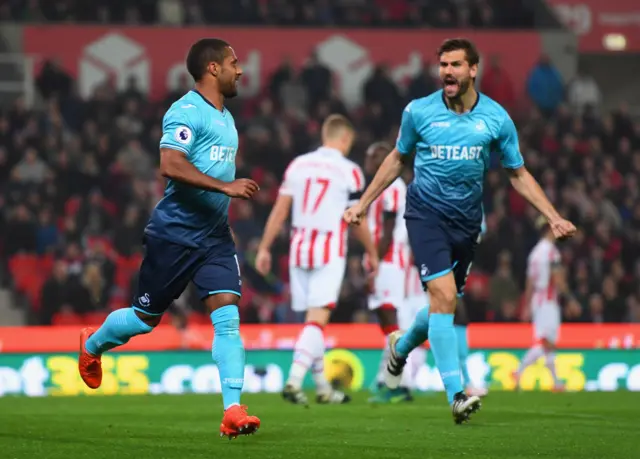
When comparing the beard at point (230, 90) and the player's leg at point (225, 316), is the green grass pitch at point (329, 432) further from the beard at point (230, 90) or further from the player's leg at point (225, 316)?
the beard at point (230, 90)

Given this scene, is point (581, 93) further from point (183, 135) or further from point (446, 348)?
point (183, 135)

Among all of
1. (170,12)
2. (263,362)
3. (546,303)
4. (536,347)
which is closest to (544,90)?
(170,12)

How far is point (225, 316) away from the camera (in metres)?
8.01

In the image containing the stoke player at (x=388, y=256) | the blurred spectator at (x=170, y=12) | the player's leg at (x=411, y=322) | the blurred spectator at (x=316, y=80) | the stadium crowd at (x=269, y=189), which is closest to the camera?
the stoke player at (x=388, y=256)

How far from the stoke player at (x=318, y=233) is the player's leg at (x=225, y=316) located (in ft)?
13.4

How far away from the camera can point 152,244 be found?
822cm

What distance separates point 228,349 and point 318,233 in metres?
4.52

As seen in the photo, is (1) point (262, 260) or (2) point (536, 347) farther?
(2) point (536, 347)

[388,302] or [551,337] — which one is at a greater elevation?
[551,337]

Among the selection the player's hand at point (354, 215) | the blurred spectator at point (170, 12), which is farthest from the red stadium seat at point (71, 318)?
the player's hand at point (354, 215)

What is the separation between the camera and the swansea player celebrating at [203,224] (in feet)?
26.1

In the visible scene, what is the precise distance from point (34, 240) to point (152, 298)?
12.7 m

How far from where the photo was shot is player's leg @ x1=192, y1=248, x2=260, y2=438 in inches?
309

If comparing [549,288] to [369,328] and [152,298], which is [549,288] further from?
[152,298]
